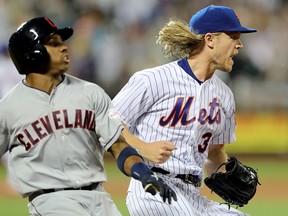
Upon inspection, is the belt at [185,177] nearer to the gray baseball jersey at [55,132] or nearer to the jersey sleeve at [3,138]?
the gray baseball jersey at [55,132]

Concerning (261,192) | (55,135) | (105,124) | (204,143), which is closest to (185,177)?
(204,143)

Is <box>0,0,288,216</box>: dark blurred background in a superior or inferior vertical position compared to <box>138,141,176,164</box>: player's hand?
inferior

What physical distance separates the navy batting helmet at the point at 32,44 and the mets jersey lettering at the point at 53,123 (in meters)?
0.31

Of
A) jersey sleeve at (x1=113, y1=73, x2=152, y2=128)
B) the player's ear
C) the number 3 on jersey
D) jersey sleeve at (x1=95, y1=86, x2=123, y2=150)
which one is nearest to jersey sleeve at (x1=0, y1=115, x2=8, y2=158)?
jersey sleeve at (x1=95, y1=86, x2=123, y2=150)

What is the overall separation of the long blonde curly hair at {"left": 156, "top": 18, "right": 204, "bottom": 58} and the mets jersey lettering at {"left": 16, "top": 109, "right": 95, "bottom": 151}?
145 cm

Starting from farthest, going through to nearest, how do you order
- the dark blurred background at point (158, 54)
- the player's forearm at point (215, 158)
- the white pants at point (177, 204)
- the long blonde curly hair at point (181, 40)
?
the dark blurred background at point (158, 54) < the player's forearm at point (215, 158) < the long blonde curly hair at point (181, 40) < the white pants at point (177, 204)

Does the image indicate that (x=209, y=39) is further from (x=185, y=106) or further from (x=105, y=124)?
(x=105, y=124)

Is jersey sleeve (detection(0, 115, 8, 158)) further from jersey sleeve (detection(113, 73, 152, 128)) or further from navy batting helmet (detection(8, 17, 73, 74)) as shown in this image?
jersey sleeve (detection(113, 73, 152, 128))

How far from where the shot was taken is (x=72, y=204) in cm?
486

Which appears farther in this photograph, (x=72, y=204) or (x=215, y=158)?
(x=215, y=158)

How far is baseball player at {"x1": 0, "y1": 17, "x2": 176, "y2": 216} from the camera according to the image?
16.1 ft

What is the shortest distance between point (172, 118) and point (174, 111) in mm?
52

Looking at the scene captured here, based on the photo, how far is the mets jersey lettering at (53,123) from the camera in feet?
16.1

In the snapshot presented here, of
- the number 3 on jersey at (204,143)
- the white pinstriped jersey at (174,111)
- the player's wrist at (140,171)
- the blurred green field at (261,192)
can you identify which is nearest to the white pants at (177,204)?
the white pinstriped jersey at (174,111)
